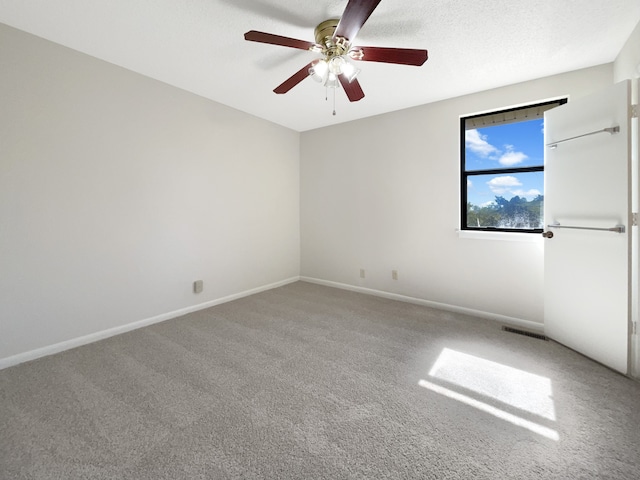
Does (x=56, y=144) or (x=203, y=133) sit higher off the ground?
(x=203, y=133)

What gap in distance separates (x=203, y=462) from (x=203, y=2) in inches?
104

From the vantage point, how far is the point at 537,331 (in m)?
2.79

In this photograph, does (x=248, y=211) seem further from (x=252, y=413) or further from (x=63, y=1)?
(x=252, y=413)

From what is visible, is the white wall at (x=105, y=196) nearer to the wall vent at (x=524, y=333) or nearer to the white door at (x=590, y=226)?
the wall vent at (x=524, y=333)

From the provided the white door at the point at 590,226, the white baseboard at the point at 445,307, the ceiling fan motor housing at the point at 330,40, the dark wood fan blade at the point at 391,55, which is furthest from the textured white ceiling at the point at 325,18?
the white baseboard at the point at 445,307

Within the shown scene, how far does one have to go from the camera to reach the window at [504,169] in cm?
295

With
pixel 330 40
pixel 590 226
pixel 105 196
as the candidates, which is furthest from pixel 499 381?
pixel 105 196

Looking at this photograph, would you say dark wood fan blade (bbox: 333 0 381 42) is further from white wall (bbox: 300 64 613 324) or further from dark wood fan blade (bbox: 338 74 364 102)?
white wall (bbox: 300 64 613 324)

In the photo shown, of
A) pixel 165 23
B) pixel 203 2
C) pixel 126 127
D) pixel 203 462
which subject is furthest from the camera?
pixel 126 127

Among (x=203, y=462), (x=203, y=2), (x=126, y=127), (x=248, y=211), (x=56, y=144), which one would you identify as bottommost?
(x=203, y=462)

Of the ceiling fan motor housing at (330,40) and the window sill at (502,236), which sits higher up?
the ceiling fan motor housing at (330,40)

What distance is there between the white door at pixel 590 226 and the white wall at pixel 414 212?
402mm

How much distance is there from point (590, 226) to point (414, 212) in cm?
168

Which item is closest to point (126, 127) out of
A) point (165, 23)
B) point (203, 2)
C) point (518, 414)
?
point (165, 23)
